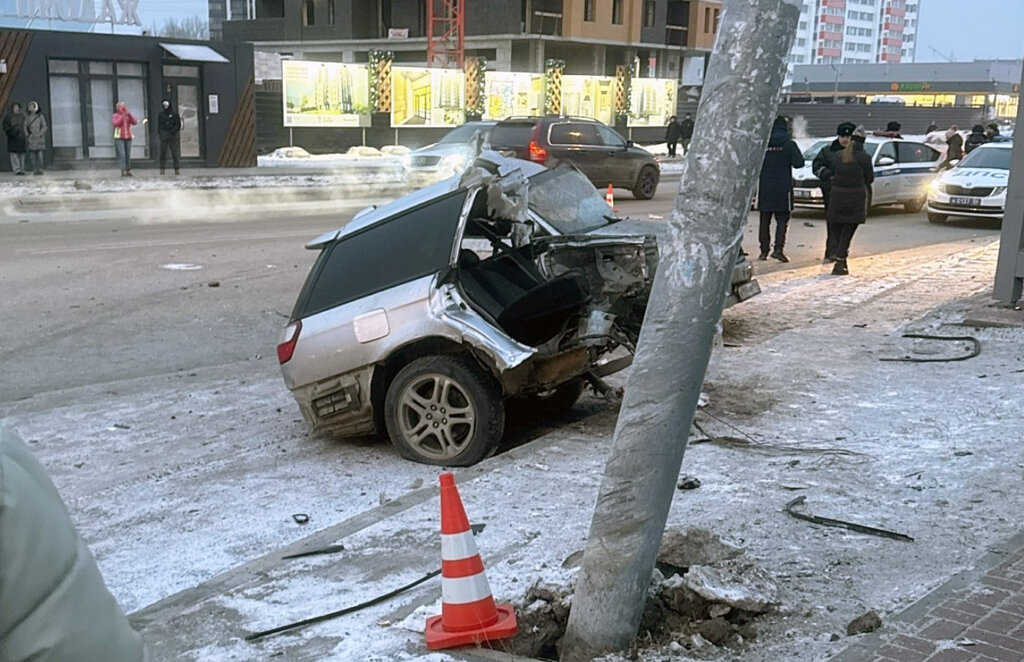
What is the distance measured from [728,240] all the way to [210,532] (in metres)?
3.23

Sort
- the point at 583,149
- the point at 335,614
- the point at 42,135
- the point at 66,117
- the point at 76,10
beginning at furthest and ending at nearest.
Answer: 1. the point at 76,10
2. the point at 66,117
3. the point at 42,135
4. the point at 583,149
5. the point at 335,614

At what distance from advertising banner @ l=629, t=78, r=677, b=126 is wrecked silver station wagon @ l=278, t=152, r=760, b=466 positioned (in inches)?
1868

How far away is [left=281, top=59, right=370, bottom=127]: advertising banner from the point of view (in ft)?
127

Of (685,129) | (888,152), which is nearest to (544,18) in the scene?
(685,129)

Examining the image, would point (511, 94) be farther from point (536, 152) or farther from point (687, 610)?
point (687, 610)

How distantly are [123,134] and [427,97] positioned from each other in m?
18.9

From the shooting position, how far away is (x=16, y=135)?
25.5 meters

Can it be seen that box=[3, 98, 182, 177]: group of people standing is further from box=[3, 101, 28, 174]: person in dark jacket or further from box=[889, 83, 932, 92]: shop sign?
box=[889, 83, 932, 92]: shop sign

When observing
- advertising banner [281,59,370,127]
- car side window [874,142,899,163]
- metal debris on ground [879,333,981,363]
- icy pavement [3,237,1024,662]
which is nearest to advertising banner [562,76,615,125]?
advertising banner [281,59,370,127]

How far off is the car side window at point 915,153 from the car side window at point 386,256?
707 inches

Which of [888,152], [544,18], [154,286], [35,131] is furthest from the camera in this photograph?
[544,18]

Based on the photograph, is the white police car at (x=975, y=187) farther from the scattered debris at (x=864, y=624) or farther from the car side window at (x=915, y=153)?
the scattered debris at (x=864, y=624)

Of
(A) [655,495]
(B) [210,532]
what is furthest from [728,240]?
(B) [210,532]

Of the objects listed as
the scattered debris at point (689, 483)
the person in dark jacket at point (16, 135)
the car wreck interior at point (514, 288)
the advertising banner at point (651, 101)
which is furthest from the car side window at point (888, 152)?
the advertising banner at point (651, 101)
